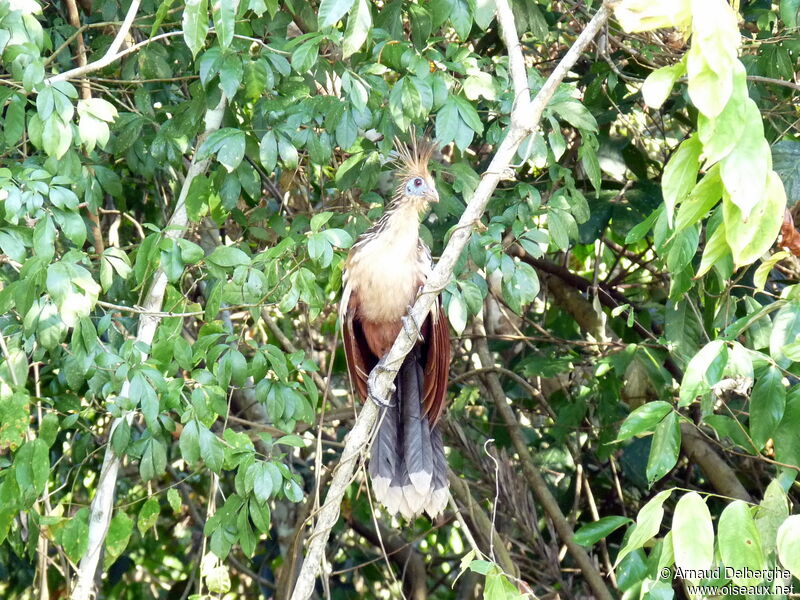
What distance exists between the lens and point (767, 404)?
2.23m

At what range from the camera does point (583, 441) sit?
5242 millimetres

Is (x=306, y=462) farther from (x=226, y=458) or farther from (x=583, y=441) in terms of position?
(x=226, y=458)

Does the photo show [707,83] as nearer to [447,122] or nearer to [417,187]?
[447,122]

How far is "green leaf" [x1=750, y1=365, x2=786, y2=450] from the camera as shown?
2.21 meters

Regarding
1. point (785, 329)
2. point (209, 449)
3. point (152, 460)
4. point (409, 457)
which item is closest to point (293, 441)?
point (209, 449)

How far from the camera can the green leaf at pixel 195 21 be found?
2291 mm

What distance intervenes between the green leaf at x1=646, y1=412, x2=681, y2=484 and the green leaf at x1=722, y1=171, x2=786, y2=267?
2.94 feet

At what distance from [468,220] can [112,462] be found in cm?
175

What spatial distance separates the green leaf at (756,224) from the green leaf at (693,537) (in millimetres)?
518

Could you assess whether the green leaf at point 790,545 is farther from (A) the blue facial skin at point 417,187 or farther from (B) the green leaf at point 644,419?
(A) the blue facial skin at point 417,187

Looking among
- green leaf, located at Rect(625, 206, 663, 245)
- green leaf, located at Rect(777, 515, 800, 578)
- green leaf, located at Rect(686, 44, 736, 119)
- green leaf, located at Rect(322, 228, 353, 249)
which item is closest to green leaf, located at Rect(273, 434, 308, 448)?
green leaf, located at Rect(322, 228, 353, 249)

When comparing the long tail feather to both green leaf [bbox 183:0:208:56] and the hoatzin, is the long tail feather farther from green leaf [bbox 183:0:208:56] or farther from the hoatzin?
green leaf [bbox 183:0:208:56]

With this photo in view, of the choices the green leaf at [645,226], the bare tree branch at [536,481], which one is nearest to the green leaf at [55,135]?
the green leaf at [645,226]

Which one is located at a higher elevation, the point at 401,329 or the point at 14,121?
the point at 14,121
